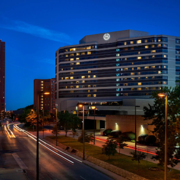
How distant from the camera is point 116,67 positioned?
11931 centimetres

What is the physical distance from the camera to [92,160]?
3044cm

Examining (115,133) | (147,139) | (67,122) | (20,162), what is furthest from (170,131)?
(67,122)

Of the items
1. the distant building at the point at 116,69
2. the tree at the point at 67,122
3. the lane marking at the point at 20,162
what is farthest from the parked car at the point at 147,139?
the distant building at the point at 116,69

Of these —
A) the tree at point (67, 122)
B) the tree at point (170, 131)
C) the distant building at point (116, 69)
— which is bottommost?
the tree at point (67, 122)

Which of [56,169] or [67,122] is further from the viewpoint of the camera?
[67,122]

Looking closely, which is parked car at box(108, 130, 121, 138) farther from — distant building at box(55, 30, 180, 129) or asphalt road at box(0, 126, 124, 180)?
distant building at box(55, 30, 180, 129)

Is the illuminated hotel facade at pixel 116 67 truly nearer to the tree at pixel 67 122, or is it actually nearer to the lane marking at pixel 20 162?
the tree at pixel 67 122

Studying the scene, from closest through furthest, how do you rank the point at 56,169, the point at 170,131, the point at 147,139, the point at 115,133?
the point at 170,131 → the point at 56,169 → the point at 147,139 → the point at 115,133

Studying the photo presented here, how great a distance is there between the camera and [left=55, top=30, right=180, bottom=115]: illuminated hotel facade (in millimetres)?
111875

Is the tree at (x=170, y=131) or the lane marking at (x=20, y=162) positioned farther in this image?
the lane marking at (x=20, y=162)

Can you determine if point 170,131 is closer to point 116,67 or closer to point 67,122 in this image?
point 67,122

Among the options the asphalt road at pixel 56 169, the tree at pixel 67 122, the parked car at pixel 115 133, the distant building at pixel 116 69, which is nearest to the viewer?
the asphalt road at pixel 56 169

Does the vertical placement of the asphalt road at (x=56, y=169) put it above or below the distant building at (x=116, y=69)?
below

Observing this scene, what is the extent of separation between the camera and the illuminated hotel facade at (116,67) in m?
112
